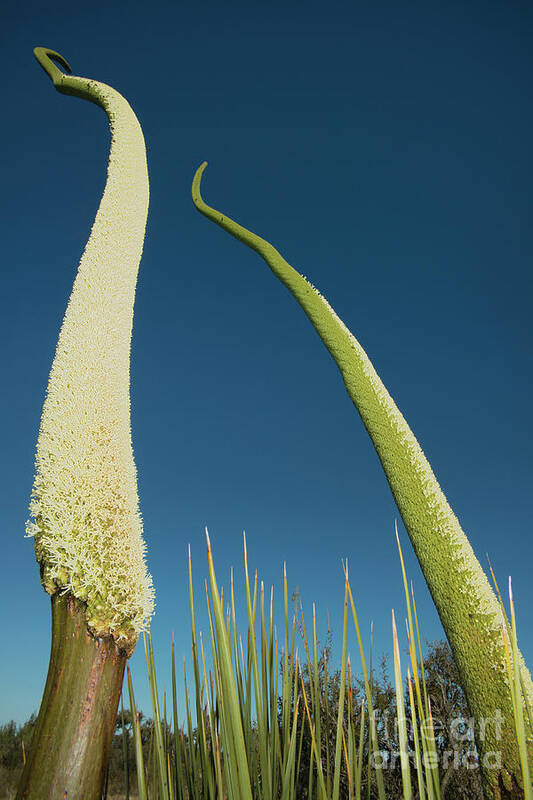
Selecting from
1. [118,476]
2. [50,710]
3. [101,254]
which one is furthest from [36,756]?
[101,254]

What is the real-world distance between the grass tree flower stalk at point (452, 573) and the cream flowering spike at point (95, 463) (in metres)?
0.75

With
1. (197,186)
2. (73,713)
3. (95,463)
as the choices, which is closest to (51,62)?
(197,186)

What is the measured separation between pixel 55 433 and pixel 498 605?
1.29m

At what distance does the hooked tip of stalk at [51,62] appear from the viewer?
236 centimetres

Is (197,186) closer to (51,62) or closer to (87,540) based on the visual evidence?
(51,62)

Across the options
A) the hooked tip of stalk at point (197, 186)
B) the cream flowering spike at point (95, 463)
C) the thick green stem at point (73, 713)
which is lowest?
the thick green stem at point (73, 713)

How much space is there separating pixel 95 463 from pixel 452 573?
3.31 feet

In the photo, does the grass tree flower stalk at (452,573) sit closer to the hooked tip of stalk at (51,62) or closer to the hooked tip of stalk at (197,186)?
the hooked tip of stalk at (197,186)

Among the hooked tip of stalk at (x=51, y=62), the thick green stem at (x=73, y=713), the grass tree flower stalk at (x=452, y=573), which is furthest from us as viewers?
the hooked tip of stalk at (x=51, y=62)

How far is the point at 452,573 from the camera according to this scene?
144 centimetres

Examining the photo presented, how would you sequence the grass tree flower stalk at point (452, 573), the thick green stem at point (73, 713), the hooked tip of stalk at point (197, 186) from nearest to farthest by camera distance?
the thick green stem at point (73, 713) → the grass tree flower stalk at point (452, 573) → the hooked tip of stalk at point (197, 186)

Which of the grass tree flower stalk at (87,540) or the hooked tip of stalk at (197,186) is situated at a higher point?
the hooked tip of stalk at (197,186)

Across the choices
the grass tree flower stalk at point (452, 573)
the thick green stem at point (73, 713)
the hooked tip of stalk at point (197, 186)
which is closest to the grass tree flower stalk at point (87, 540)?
the thick green stem at point (73, 713)

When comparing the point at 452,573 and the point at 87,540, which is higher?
the point at 87,540
